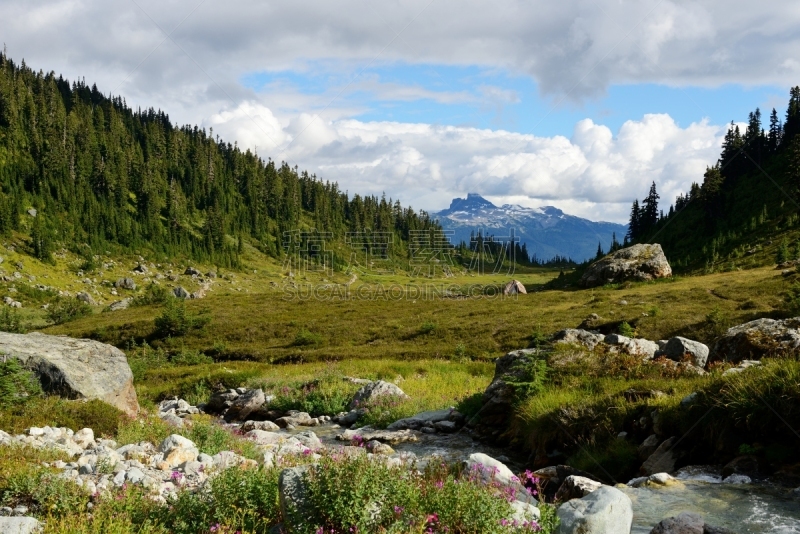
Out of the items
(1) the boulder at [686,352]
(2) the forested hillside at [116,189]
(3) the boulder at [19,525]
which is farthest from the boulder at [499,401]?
(2) the forested hillside at [116,189]

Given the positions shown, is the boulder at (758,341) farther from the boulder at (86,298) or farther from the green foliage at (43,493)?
the boulder at (86,298)

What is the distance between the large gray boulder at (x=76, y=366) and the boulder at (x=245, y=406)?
177 inches

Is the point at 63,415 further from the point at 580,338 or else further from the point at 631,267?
the point at 631,267

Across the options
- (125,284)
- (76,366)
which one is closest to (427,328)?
(76,366)

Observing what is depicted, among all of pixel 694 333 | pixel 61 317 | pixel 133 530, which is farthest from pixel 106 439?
pixel 61 317

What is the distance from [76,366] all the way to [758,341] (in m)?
17.7

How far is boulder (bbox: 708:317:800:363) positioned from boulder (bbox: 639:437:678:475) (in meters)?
Answer: 5.04

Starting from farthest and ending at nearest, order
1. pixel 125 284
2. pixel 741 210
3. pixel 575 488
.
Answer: pixel 125 284 < pixel 741 210 < pixel 575 488

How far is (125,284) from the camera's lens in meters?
112

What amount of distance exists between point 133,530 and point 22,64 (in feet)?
713

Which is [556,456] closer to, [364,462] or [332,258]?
[364,462]

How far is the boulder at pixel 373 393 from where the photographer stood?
743 inches

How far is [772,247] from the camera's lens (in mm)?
68125

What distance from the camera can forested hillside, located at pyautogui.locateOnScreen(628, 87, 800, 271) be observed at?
2835 inches
